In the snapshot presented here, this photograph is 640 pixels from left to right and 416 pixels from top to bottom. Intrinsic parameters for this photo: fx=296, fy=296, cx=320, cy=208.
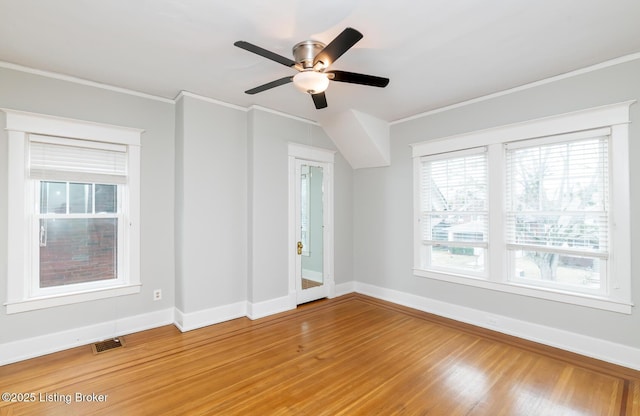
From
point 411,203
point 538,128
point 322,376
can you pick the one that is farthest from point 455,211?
point 322,376

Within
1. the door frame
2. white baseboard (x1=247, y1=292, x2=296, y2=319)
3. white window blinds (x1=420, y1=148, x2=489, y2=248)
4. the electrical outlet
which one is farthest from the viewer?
the door frame

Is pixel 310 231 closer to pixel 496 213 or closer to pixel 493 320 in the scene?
pixel 496 213

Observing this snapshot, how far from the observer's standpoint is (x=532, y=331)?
10.5 ft

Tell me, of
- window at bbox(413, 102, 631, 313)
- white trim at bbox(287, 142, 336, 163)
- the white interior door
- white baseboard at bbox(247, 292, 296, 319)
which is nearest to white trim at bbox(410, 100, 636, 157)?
window at bbox(413, 102, 631, 313)

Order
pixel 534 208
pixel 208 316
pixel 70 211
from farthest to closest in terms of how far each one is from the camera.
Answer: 1. pixel 208 316
2. pixel 534 208
3. pixel 70 211

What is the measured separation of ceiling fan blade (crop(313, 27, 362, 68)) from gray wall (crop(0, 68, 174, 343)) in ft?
7.76

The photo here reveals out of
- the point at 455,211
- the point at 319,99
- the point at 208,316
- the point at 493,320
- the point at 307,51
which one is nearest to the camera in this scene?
the point at 307,51

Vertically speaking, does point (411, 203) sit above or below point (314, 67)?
below

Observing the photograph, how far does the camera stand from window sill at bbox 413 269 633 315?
9.00 feet

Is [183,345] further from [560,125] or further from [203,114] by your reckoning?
[560,125]

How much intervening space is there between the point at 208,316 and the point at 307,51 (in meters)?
3.15

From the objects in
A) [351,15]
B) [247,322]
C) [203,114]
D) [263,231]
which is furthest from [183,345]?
[351,15]

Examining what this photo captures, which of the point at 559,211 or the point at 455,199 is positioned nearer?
the point at 559,211

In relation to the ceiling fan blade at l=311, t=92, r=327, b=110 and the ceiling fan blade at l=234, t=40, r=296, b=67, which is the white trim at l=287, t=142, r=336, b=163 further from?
the ceiling fan blade at l=234, t=40, r=296, b=67
